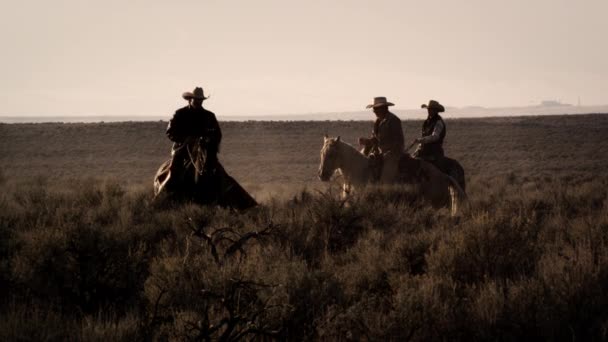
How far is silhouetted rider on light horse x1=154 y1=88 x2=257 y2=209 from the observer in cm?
1045

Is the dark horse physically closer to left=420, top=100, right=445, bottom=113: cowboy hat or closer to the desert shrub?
left=420, top=100, right=445, bottom=113: cowboy hat

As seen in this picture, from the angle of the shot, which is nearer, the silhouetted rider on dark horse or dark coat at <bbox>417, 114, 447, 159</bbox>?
the silhouetted rider on dark horse

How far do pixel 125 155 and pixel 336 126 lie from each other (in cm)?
1579

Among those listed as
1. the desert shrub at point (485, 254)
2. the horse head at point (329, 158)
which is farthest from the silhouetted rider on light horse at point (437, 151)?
the desert shrub at point (485, 254)

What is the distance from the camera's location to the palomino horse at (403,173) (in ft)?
35.5

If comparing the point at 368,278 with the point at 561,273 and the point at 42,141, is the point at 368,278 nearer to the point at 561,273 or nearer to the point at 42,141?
the point at 561,273

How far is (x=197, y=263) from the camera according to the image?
5.80 metres

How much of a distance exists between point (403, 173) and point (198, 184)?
3.65 metres

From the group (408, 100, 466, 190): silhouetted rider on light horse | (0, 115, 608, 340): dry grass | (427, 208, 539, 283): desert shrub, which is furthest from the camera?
(408, 100, 466, 190): silhouetted rider on light horse

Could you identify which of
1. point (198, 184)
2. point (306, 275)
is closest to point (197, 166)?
point (198, 184)

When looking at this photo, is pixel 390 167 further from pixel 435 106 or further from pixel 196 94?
pixel 196 94

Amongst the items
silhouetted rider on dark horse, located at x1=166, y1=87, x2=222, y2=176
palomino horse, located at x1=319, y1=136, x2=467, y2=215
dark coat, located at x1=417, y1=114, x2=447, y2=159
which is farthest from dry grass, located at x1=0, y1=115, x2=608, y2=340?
dark coat, located at x1=417, y1=114, x2=447, y2=159

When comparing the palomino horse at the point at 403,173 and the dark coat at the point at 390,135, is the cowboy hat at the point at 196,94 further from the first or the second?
the dark coat at the point at 390,135

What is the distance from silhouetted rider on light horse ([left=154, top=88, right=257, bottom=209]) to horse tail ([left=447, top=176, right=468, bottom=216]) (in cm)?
360
